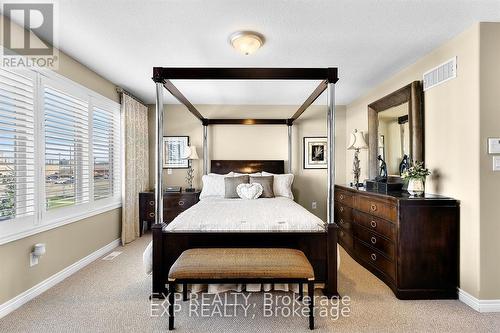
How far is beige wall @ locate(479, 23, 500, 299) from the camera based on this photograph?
2189mm

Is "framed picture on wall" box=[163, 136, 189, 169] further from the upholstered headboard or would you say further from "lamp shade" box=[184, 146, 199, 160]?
the upholstered headboard

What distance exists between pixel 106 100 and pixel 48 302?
2.55 m

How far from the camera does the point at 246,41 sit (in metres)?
2.38

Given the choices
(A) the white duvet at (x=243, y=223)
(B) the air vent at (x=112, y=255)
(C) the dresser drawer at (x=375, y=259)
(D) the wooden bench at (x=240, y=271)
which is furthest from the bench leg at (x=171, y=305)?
(C) the dresser drawer at (x=375, y=259)

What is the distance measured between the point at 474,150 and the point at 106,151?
14.0ft

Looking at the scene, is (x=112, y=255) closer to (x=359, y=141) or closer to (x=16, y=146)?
(x=16, y=146)

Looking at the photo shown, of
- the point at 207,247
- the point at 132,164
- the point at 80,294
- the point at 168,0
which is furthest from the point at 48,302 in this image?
the point at 168,0

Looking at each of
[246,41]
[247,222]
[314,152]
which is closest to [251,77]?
[246,41]

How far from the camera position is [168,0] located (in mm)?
1924

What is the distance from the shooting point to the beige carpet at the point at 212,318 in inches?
78.0

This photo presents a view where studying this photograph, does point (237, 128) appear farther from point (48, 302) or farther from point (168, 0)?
point (48, 302)

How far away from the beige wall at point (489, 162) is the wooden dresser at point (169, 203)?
3620mm

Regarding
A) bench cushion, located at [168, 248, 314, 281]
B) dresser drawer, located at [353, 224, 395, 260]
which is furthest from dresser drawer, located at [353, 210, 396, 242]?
bench cushion, located at [168, 248, 314, 281]

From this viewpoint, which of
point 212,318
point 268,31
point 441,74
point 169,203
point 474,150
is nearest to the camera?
point 212,318
